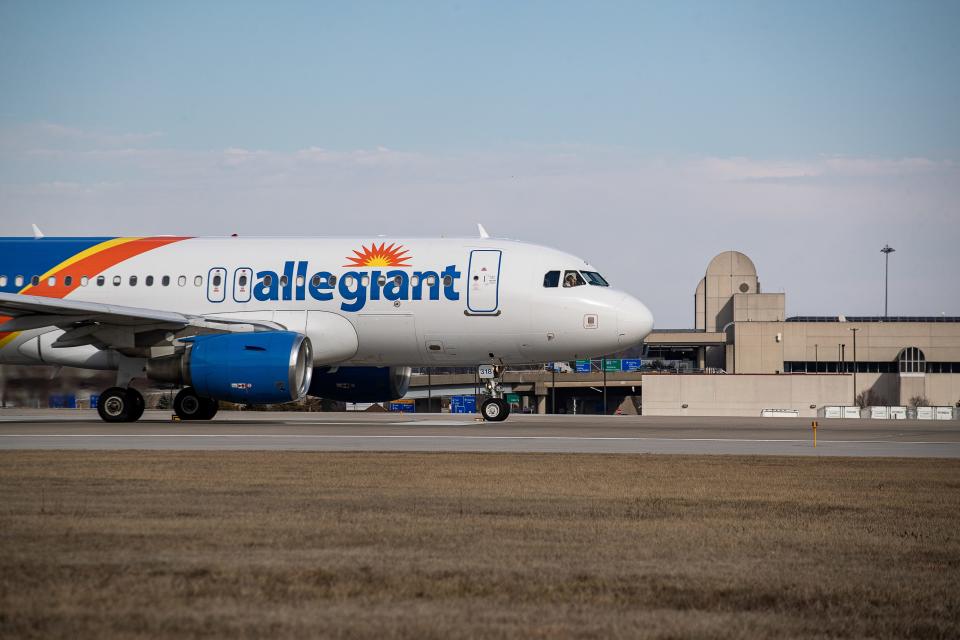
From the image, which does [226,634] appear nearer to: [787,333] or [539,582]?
[539,582]

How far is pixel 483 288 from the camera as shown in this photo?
97.7 ft

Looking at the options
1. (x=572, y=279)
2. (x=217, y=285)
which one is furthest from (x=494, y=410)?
(x=217, y=285)

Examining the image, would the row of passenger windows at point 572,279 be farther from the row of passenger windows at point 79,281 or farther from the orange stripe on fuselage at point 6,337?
the orange stripe on fuselage at point 6,337

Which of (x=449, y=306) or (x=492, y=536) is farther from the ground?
(x=449, y=306)

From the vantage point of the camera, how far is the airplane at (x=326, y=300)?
29.4 m

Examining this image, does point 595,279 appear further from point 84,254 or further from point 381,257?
point 84,254

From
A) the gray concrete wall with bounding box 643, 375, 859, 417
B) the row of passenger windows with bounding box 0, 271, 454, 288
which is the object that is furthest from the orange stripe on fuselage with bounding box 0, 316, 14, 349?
the gray concrete wall with bounding box 643, 375, 859, 417

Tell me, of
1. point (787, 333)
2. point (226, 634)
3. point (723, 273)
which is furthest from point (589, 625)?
point (723, 273)

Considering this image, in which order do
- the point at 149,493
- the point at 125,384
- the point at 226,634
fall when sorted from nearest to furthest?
the point at 226,634 → the point at 149,493 → the point at 125,384

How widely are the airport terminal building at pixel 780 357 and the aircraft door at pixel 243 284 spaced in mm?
59771

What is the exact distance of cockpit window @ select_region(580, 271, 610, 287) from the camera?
3034cm

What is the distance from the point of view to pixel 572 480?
14688 millimetres

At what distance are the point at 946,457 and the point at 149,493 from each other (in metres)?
13.4

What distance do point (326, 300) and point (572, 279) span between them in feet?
20.6
